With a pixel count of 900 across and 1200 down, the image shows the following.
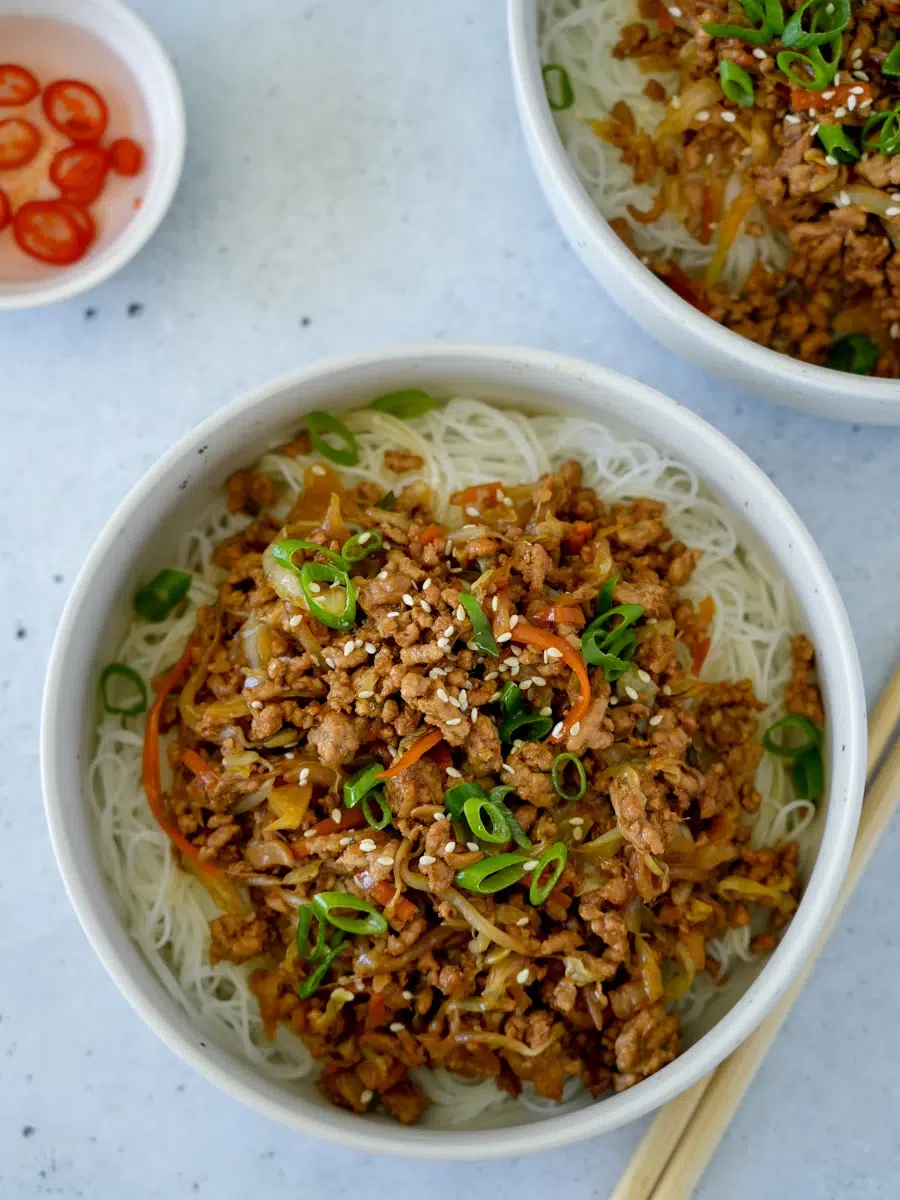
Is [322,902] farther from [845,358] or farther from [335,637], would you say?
[845,358]

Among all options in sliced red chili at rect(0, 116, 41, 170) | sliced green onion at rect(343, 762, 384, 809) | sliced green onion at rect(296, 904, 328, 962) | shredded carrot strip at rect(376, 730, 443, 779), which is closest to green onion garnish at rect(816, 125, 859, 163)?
shredded carrot strip at rect(376, 730, 443, 779)

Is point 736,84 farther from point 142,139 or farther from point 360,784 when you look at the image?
point 360,784

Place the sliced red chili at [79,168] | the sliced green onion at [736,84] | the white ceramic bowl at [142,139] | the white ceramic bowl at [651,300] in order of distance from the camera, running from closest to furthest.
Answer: the white ceramic bowl at [651,300]
the sliced green onion at [736,84]
the white ceramic bowl at [142,139]
the sliced red chili at [79,168]

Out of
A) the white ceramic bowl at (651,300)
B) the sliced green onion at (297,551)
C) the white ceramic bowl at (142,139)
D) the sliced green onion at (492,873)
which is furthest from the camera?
the white ceramic bowl at (142,139)

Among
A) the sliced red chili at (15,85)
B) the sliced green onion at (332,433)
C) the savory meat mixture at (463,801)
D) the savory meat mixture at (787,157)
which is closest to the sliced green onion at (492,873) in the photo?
the savory meat mixture at (463,801)

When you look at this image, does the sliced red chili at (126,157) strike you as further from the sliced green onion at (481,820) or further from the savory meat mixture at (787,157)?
the sliced green onion at (481,820)

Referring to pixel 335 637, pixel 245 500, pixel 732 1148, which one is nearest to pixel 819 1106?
pixel 732 1148

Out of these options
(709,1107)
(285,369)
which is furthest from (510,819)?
(285,369)
